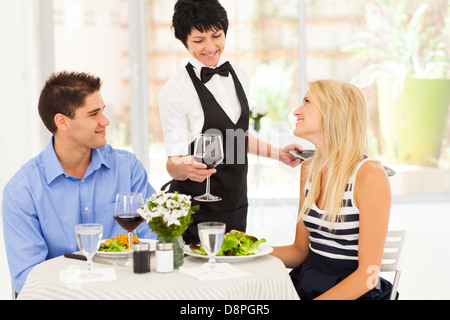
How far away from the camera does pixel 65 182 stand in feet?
7.20

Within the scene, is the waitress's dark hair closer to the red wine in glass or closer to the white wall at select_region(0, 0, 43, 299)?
the red wine in glass

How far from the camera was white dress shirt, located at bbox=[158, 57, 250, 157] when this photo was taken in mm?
2602

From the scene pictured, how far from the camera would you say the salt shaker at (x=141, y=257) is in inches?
66.7

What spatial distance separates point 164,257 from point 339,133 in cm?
84

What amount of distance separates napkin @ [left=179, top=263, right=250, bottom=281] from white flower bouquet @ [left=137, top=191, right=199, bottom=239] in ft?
0.38

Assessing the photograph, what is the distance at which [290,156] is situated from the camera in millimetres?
2771

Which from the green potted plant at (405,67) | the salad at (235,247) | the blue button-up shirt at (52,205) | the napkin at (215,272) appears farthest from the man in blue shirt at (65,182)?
the green potted plant at (405,67)

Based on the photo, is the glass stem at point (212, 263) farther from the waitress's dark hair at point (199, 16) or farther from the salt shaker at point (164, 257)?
the waitress's dark hair at point (199, 16)

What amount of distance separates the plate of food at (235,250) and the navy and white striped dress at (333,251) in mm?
307

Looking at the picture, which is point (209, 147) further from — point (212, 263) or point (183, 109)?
point (183, 109)

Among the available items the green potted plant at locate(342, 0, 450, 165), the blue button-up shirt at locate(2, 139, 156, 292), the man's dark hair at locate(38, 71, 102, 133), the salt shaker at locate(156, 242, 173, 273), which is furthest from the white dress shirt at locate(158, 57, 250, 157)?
the green potted plant at locate(342, 0, 450, 165)

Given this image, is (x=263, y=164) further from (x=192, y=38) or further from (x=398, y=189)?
(x=192, y=38)

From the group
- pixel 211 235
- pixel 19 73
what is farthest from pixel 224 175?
pixel 19 73
